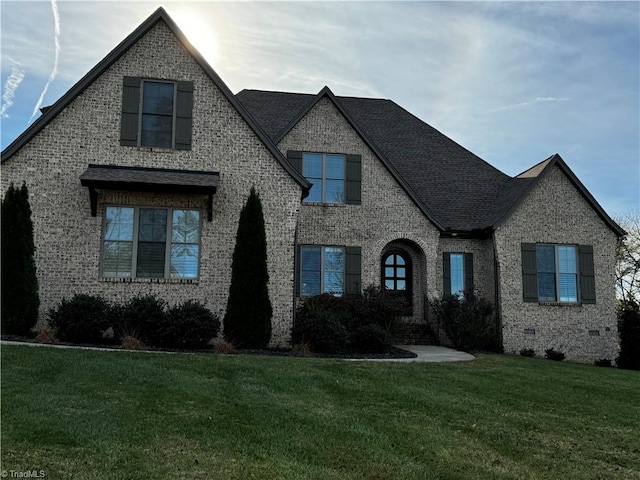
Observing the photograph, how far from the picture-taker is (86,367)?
9016mm

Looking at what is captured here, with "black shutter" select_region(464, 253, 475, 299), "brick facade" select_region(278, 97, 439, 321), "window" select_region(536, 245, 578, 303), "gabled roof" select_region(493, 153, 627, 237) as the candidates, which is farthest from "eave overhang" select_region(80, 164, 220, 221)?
"window" select_region(536, 245, 578, 303)

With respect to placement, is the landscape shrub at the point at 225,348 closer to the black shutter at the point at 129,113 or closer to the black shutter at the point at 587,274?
the black shutter at the point at 129,113

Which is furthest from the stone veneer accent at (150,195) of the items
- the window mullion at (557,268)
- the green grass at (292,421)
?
the window mullion at (557,268)

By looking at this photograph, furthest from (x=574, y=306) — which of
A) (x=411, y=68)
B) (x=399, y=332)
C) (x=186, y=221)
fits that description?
(x=186, y=221)

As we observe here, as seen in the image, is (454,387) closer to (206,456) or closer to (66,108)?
(206,456)

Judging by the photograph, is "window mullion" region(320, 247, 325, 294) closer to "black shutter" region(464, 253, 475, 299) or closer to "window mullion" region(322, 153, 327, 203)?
"window mullion" region(322, 153, 327, 203)

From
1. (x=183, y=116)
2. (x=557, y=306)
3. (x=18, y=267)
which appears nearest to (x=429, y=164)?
(x=557, y=306)

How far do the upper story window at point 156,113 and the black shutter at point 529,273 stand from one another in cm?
1115

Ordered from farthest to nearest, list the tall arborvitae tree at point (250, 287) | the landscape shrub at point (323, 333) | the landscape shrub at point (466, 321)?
the landscape shrub at point (466, 321), the tall arborvitae tree at point (250, 287), the landscape shrub at point (323, 333)

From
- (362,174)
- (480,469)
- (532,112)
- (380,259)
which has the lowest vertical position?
(480,469)

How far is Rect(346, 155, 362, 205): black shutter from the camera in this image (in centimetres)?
1902

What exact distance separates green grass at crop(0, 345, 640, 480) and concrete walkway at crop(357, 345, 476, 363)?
2.21 metres

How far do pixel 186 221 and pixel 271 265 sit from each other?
96.2 inches

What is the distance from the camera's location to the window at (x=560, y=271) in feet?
62.1
